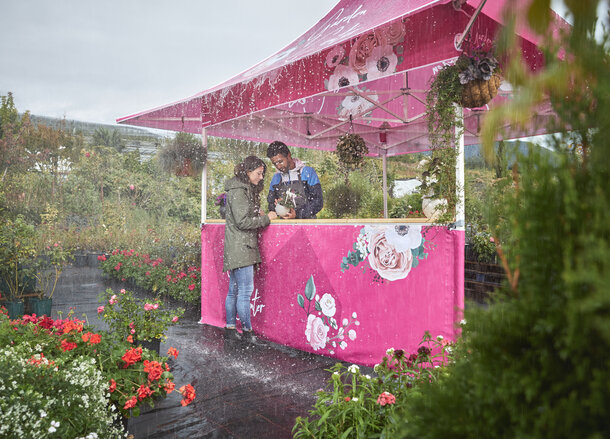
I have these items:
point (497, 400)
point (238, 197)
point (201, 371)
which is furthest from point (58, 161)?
point (497, 400)

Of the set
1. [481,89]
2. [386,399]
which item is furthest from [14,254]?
[481,89]

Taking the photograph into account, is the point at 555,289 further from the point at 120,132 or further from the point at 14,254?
the point at 120,132

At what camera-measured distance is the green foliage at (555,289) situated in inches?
24.0

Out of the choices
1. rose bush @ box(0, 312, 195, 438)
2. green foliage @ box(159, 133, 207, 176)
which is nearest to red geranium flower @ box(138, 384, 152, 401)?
rose bush @ box(0, 312, 195, 438)

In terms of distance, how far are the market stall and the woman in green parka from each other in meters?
0.16

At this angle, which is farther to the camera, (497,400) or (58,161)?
(58,161)

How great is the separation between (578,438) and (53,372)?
1.81 metres

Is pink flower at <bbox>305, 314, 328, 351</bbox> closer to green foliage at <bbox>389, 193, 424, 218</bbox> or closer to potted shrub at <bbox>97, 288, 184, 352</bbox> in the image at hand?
potted shrub at <bbox>97, 288, 184, 352</bbox>

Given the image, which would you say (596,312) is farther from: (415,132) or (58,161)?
(58,161)

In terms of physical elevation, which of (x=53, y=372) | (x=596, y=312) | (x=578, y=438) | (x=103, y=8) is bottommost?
(x=53, y=372)

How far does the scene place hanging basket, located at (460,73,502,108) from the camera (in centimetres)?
281

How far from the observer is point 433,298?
3.28 m

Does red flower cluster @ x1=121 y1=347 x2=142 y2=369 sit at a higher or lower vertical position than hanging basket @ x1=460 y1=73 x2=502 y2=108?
lower

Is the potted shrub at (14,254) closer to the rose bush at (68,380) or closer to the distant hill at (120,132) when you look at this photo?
the rose bush at (68,380)
